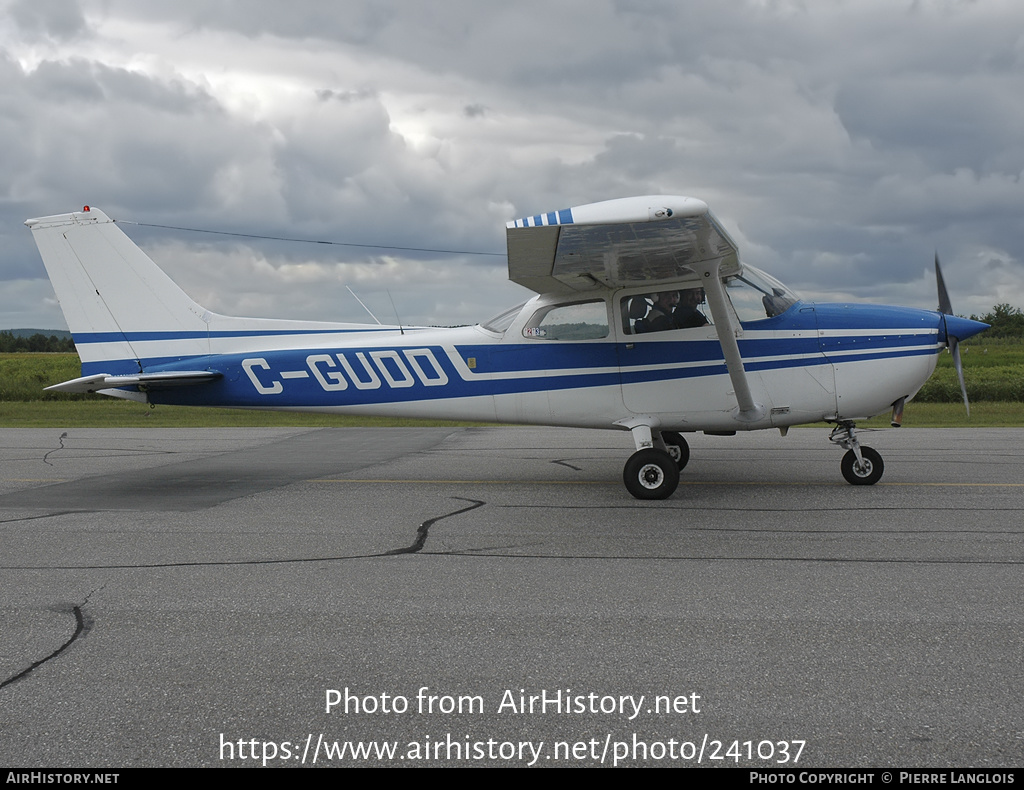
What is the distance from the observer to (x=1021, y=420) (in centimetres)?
1803

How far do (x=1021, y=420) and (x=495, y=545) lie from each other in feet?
51.6

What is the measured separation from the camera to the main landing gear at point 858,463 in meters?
9.14

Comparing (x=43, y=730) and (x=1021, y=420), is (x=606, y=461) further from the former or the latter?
(x=1021, y=420)

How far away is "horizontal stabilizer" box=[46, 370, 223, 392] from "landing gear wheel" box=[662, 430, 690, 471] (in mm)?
5263

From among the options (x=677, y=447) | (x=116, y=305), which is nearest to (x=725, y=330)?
(x=677, y=447)

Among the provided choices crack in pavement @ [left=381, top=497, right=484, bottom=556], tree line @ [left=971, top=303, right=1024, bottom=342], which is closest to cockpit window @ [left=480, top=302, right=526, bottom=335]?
crack in pavement @ [left=381, top=497, right=484, bottom=556]

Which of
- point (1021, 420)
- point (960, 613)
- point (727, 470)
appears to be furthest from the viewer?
point (1021, 420)

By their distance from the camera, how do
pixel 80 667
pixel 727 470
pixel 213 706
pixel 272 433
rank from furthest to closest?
pixel 272 433 → pixel 727 470 → pixel 80 667 → pixel 213 706

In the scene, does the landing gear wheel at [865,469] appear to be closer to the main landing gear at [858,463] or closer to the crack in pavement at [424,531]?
the main landing gear at [858,463]

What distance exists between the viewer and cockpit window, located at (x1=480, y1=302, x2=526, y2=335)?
9508mm

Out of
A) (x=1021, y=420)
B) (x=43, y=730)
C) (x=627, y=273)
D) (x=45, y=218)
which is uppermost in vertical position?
(x=45, y=218)

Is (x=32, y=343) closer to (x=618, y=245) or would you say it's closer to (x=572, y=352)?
(x=572, y=352)

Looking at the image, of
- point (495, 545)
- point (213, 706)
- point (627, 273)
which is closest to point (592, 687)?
point (213, 706)

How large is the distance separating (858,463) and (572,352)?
10.6 ft
